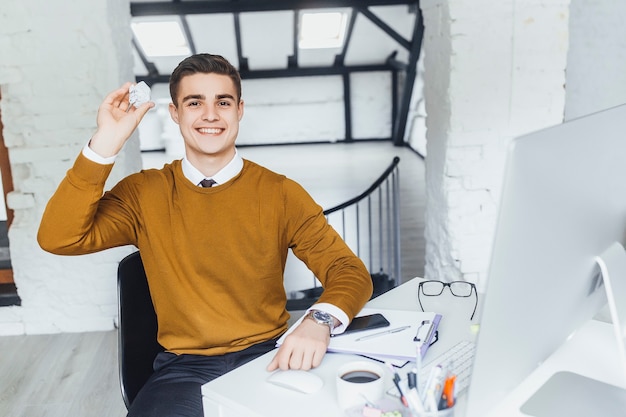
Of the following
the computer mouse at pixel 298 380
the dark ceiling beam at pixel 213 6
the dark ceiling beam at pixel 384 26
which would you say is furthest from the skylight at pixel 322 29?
the computer mouse at pixel 298 380

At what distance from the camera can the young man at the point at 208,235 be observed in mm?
1479

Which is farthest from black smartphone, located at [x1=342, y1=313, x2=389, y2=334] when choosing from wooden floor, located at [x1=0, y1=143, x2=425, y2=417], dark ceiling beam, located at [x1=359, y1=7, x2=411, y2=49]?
dark ceiling beam, located at [x1=359, y1=7, x2=411, y2=49]

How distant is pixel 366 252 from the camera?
15.6ft

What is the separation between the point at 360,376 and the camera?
105 cm

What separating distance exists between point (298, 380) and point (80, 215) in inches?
26.7

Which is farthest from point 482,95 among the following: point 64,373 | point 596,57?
point 64,373

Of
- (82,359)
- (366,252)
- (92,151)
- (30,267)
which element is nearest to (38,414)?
(82,359)

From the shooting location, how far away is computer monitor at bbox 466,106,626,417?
732mm

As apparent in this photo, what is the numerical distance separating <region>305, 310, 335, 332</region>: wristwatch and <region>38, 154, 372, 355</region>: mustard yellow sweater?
18cm

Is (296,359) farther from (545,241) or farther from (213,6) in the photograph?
(213,6)

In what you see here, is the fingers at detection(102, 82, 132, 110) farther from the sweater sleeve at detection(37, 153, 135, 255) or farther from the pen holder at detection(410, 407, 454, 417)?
the pen holder at detection(410, 407, 454, 417)

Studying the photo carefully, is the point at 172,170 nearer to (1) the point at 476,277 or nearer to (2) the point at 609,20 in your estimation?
(1) the point at 476,277

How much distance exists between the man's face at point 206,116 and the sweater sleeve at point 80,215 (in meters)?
0.26

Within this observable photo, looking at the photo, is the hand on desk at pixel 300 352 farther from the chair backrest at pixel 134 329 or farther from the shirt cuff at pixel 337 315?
the chair backrest at pixel 134 329
